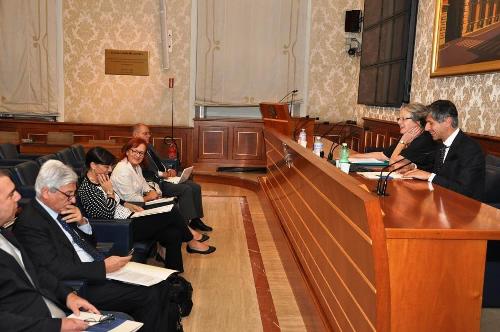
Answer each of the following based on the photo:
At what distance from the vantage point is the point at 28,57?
316 inches

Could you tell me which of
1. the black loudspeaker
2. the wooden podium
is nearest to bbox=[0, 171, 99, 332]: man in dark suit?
the wooden podium

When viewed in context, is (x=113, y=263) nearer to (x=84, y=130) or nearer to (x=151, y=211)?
(x=151, y=211)

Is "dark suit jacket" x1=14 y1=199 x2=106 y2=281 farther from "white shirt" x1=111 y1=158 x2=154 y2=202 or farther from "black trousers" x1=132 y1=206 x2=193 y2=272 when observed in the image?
"white shirt" x1=111 y1=158 x2=154 y2=202

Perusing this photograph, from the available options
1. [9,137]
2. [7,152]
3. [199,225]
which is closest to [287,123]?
[199,225]

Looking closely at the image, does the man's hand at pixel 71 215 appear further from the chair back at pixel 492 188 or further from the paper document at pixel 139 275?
the chair back at pixel 492 188

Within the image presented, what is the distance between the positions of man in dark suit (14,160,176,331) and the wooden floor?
→ 0.62 metres

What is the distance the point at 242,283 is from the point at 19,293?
2.11 m

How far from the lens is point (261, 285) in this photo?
3.65m

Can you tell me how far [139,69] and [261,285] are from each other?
5.61 metres

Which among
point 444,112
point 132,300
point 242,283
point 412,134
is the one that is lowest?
point 242,283

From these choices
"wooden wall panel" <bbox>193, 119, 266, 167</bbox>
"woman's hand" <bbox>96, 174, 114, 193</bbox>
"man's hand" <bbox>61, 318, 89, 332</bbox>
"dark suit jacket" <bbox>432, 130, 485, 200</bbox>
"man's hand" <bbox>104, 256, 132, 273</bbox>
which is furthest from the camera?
"wooden wall panel" <bbox>193, 119, 266, 167</bbox>

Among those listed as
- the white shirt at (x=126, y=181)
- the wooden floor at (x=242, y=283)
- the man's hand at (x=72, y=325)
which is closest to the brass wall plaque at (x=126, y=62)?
the wooden floor at (x=242, y=283)

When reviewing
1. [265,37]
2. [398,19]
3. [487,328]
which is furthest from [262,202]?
[487,328]

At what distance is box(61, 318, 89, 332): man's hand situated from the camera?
5.97 feet
